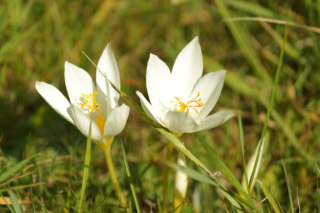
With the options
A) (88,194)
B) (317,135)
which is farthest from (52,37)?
(317,135)

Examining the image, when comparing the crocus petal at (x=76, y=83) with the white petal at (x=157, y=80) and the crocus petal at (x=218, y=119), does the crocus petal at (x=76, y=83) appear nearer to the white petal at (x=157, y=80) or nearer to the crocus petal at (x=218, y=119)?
the white petal at (x=157, y=80)

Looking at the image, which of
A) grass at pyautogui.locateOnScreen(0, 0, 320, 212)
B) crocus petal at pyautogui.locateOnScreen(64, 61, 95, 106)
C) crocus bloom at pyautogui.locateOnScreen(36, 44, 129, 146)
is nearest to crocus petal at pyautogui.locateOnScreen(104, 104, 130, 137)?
crocus bloom at pyautogui.locateOnScreen(36, 44, 129, 146)

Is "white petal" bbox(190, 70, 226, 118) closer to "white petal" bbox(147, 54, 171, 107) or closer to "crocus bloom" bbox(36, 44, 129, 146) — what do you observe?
"white petal" bbox(147, 54, 171, 107)

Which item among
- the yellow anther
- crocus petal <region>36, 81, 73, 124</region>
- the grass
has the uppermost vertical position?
crocus petal <region>36, 81, 73, 124</region>

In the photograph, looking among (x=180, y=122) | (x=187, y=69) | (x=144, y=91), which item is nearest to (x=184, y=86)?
(x=187, y=69)

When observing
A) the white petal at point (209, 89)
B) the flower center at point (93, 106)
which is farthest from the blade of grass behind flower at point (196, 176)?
the flower center at point (93, 106)

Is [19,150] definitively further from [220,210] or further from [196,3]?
[196,3]
